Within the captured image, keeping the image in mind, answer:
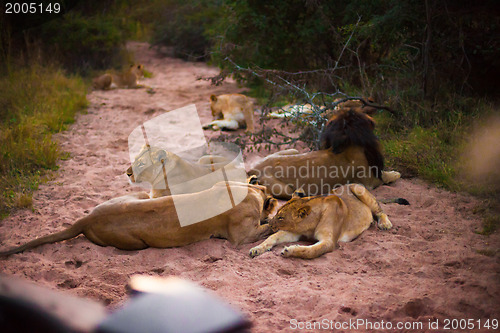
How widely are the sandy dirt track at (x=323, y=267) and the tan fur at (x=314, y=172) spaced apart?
42 cm

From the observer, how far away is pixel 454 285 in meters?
3.11

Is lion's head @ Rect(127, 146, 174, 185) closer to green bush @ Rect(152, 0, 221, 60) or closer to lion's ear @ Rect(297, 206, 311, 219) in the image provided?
lion's ear @ Rect(297, 206, 311, 219)

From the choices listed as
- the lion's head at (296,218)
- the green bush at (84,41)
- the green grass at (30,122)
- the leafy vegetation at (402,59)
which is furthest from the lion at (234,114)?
the green bush at (84,41)

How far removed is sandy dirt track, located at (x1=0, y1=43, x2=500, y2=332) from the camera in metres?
2.93

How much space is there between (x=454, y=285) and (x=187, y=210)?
2.26 metres

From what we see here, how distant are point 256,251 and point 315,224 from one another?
63cm

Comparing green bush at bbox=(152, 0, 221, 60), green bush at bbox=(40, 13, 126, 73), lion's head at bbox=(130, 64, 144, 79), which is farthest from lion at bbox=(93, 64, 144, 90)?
green bush at bbox=(152, 0, 221, 60)


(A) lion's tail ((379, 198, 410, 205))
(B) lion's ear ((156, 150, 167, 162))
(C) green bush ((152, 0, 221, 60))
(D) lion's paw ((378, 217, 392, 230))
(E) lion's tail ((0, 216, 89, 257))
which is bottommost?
(A) lion's tail ((379, 198, 410, 205))

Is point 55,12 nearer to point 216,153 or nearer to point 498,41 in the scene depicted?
point 216,153

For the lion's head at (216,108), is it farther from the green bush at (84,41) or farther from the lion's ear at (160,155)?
the green bush at (84,41)

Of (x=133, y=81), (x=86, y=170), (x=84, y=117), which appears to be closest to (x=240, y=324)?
(x=86, y=170)

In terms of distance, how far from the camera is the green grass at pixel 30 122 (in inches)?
217

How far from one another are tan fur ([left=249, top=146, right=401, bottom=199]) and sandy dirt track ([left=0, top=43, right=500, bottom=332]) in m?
0.42

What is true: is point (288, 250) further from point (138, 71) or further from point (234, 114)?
point (138, 71)
